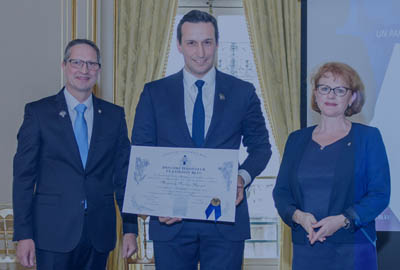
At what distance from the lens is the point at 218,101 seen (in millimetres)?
2176

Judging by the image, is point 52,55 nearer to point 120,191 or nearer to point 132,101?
point 132,101

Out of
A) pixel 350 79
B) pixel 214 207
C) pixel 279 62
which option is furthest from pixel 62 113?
pixel 279 62

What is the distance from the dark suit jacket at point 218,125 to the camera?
2.12m

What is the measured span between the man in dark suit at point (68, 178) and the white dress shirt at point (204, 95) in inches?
18.0

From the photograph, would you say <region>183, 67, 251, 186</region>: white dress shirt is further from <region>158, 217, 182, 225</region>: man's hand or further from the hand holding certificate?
<region>158, 217, 182, 225</region>: man's hand

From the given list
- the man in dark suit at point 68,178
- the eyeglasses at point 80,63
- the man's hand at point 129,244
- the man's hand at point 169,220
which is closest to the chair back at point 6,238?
the man in dark suit at point 68,178

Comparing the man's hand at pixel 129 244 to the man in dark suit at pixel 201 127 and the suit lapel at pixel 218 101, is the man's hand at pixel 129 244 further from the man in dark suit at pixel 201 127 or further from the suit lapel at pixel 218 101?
the suit lapel at pixel 218 101

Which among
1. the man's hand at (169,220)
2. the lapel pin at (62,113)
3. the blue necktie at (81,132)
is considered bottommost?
the man's hand at (169,220)

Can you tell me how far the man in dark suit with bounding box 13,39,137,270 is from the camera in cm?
226

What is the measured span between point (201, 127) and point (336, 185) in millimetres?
635

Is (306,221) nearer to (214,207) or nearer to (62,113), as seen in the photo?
(214,207)

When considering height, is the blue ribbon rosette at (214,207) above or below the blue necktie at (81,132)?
below

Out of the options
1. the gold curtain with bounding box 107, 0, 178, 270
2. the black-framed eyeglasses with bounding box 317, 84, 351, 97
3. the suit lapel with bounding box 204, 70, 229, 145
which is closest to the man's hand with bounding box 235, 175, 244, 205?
the suit lapel with bounding box 204, 70, 229, 145

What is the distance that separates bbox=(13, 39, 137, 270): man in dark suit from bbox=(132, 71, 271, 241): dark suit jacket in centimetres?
30
